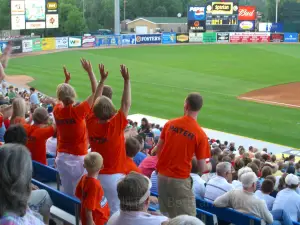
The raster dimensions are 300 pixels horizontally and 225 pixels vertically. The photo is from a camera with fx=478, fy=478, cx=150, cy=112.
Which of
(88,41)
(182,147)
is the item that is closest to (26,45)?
(88,41)

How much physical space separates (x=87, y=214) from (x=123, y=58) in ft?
135

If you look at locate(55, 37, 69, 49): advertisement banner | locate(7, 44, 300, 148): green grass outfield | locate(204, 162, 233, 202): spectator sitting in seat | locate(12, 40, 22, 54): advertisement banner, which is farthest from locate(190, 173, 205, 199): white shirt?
locate(55, 37, 69, 49): advertisement banner

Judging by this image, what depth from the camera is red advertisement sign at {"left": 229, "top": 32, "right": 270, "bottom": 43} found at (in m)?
61.7

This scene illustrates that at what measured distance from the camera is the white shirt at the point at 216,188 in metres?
6.67

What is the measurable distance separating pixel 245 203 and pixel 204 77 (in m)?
28.8

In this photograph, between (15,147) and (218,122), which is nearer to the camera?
(15,147)

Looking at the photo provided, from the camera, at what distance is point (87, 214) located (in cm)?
491

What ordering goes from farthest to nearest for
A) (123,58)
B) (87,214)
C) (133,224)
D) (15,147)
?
1. (123,58)
2. (87,214)
3. (133,224)
4. (15,147)

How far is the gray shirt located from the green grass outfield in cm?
1222

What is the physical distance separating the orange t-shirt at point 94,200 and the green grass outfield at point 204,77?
13846 mm

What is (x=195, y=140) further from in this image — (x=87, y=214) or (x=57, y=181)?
(x=57, y=181)

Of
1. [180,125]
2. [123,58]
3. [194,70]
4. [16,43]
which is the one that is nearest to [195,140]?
[180,125]

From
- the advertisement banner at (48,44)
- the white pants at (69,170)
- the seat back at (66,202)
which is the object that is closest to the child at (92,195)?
the seat back at (66,202)

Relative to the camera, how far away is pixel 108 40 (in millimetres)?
58344
